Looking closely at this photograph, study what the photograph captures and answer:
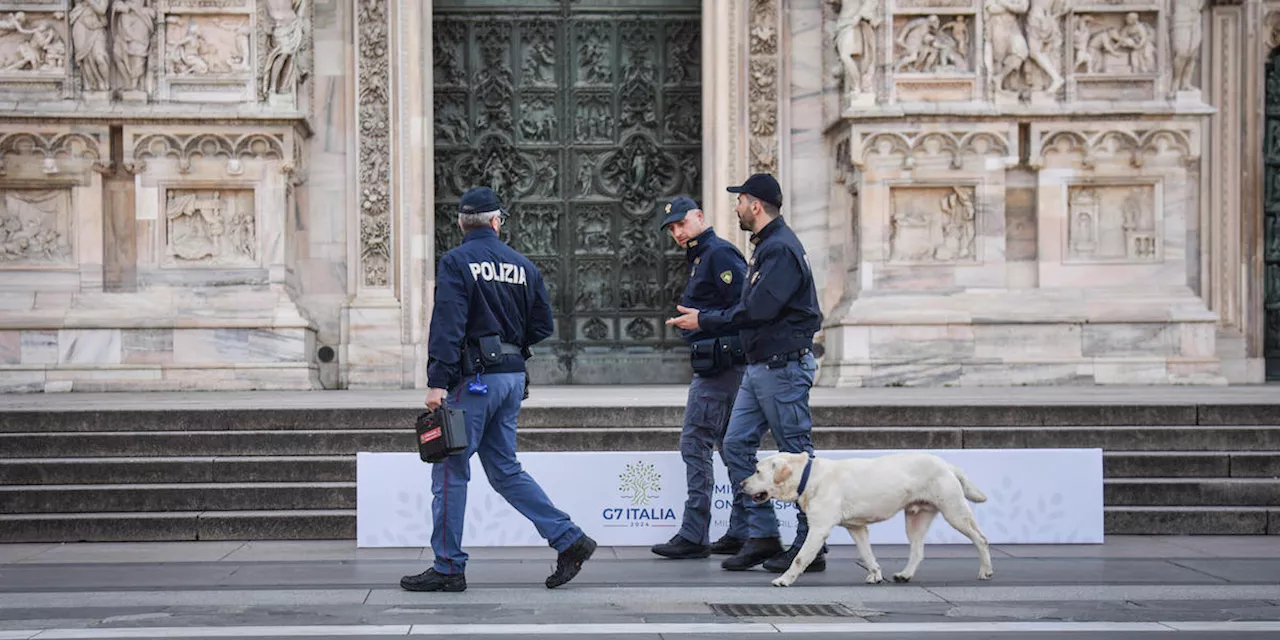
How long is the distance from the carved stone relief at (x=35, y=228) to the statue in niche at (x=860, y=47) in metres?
9.25

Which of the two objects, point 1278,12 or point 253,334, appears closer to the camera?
point 253,334

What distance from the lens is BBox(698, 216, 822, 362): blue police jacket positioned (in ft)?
29.0

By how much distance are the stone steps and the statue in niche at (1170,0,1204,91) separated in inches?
252

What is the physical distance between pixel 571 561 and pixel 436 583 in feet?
2.50

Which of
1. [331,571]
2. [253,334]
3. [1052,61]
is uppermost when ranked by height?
[1052,61]

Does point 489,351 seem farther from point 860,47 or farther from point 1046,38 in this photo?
point 1046,38

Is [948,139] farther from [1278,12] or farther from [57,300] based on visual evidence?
[57,300]

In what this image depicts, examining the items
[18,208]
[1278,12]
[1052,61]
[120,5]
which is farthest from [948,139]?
[18,208]

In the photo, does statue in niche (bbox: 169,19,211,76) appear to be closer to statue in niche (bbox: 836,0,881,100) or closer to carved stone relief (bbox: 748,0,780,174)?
carved stone relief (bbox: 748,0,780,174)

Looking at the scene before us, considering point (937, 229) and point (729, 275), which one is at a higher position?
point (937, 229)

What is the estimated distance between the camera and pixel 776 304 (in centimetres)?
881

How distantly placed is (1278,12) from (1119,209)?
3.55 meters

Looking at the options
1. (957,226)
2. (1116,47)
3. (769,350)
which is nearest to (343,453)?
(769,350)

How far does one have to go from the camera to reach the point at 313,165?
1811cm
